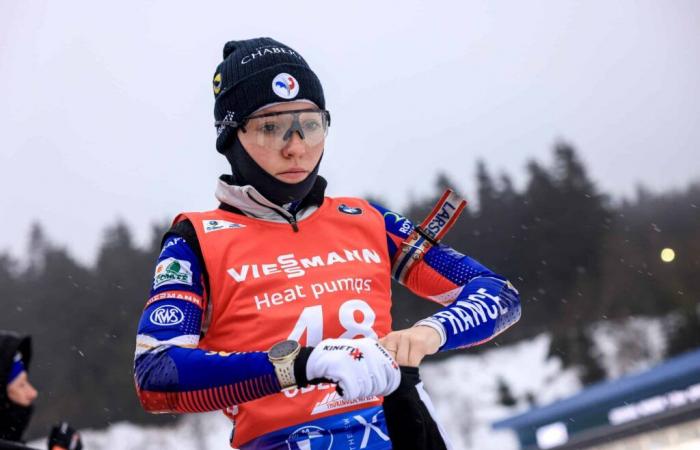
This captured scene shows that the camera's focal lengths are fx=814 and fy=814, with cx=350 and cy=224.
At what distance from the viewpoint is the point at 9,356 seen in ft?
19.4

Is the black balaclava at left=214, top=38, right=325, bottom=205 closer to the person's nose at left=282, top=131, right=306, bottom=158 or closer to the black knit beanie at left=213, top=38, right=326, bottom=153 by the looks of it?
the black knit beanie at left=213, top=38, right=326, bottom=153

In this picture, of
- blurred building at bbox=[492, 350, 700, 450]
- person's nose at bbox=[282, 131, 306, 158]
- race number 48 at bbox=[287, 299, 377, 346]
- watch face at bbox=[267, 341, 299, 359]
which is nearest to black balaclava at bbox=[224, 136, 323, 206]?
person's nose at bbox=[282, 131, 306, 158]

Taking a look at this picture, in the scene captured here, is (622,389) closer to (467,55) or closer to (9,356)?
(9,356)

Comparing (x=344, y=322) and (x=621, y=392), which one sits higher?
(x=344, y=322)

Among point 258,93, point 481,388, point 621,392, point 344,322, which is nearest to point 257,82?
point 258,93

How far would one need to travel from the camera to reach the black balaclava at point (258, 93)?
2.96 metres

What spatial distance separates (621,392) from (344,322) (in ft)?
49.7

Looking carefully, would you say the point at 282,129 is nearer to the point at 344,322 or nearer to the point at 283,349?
the point at 344,322

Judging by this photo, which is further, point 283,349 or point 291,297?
point 291,297

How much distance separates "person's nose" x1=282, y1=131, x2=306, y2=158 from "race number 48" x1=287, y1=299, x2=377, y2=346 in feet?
1.86

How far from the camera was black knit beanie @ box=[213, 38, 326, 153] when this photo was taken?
3.00 meters

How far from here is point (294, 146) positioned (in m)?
2.88

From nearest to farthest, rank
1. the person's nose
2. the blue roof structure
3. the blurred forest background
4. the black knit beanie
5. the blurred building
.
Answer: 1. the person's nose
2. the black knit beanie
3. the blurred building
4. the blue roof structure
5. the blurred forest background

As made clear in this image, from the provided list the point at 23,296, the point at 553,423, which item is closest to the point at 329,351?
the point at 553,423
